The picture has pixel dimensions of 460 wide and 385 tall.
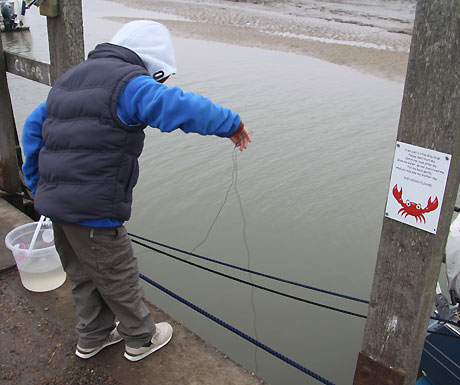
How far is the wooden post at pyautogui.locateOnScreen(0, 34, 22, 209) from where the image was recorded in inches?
182

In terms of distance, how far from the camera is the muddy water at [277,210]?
4.26 meters

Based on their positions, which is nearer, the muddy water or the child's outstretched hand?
the child's outstretched hand

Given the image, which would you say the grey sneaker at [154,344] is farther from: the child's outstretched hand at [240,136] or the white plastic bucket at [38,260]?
the child's outstretched hand at [240,136]

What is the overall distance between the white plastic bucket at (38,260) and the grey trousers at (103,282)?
0.65 meters

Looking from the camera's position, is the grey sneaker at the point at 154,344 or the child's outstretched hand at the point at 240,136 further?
the grey sneaker at the point at 154,344

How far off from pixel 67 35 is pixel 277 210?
10.9 ft

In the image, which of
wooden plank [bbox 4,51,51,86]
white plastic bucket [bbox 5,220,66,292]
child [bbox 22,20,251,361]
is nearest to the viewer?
child [bbox 22,20,251,361]

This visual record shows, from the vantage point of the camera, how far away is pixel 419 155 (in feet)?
6.15

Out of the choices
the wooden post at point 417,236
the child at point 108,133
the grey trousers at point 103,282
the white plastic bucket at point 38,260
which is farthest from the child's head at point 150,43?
the white plastic bucket at point 38,260

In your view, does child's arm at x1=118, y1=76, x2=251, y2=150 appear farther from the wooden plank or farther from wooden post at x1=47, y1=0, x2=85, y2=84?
the wooden plank

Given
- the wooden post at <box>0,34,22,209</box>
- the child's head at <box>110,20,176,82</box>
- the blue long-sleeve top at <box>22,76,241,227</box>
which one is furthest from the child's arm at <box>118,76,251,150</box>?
the wooden post at <box>0,34,22,209</box>

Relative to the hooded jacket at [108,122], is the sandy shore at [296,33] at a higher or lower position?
lower

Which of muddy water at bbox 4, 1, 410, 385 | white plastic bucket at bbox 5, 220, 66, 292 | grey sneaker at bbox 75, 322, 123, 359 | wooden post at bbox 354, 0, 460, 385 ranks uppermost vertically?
wooden post at bbox 354, 0, 460, 385

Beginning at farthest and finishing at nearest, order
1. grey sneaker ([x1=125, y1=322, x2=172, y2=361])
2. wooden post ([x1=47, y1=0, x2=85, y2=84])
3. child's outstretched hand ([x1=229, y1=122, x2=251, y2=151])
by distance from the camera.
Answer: wooden post ([x1=47, y1=0, x2=85, y2=84]) < grey sneaker ([x1=125, y1=322, x2=172, y2=361]) < child's outstretched hand ([x1=229, y1=122, x2=251, y2=151])
